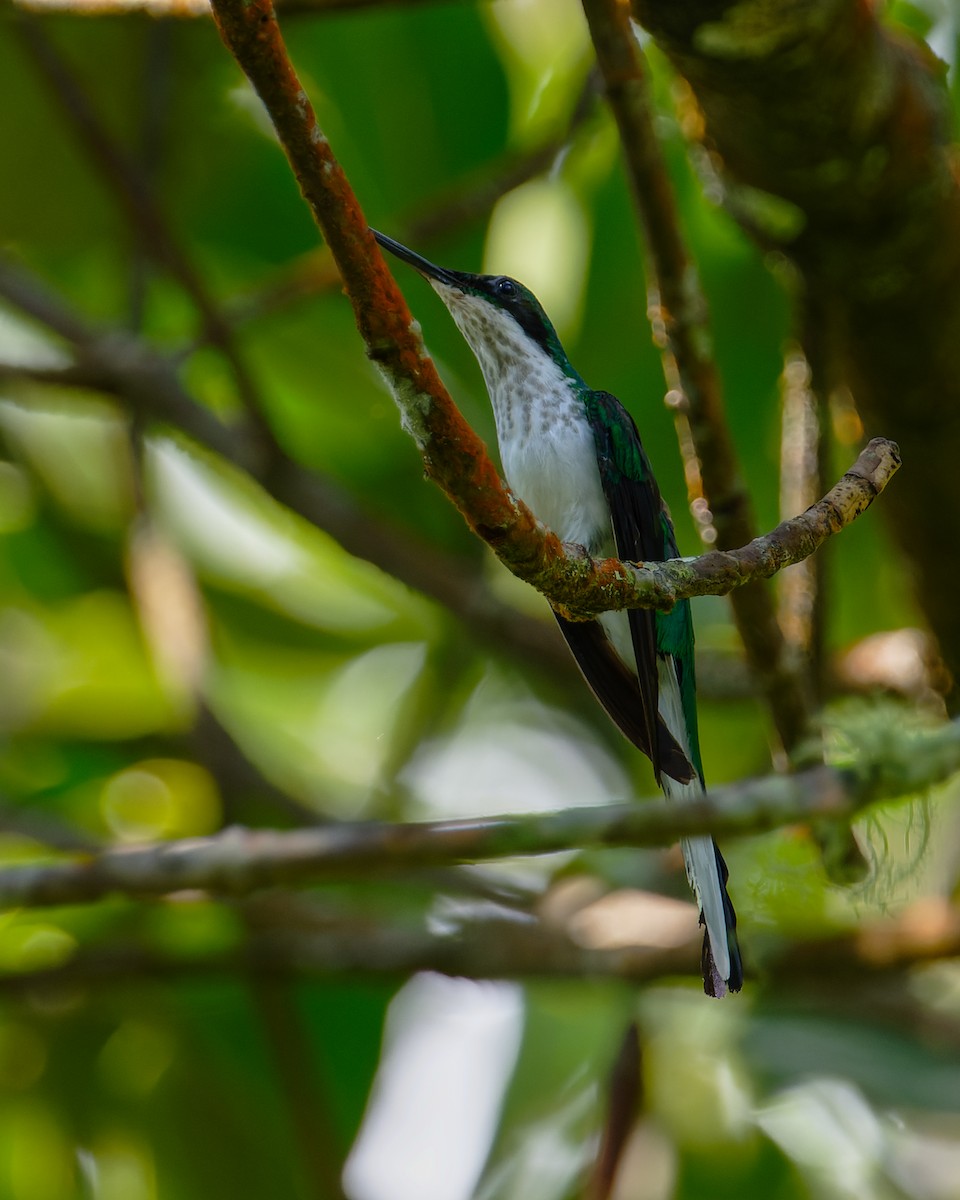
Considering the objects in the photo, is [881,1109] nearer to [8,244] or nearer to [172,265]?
[172,265]

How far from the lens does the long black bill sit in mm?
2742

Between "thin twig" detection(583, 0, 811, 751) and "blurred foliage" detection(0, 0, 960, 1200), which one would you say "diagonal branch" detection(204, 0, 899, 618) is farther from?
"blurred foliage" detection(0, 0, 960, 1200)

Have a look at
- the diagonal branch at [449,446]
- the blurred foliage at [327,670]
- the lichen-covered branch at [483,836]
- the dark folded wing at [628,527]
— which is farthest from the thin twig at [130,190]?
the diagonal branch at [449,446]

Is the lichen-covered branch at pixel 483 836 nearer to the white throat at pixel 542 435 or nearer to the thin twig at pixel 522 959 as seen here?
the white throat at pixel 542 435

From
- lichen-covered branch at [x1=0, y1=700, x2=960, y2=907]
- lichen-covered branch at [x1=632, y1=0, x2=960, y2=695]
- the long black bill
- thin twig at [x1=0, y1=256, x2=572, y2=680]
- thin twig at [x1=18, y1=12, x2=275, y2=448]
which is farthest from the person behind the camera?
thin twig at [x1=0, y1=256, x2=572, y2=680]

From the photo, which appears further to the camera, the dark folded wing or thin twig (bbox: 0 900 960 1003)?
thin twig (bbox: 0 900 960 1003)

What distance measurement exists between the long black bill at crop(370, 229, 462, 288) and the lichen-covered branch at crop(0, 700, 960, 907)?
111cm

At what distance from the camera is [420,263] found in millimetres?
3117

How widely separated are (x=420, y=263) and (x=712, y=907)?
1.50 m

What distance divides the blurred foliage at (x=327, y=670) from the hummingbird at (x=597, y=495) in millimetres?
778

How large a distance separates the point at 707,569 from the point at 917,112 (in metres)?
1.19

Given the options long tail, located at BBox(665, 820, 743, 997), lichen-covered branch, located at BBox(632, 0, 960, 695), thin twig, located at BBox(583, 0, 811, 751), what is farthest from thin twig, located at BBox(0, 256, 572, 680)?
long tail, located at BBox(665, 820, 743, 997)

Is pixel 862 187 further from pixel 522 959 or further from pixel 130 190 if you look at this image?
pixel 130 190

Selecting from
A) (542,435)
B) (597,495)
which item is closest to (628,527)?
(597,495)
